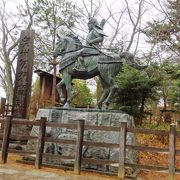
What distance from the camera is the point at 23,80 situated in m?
11.9

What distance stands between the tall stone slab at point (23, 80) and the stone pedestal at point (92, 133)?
351cm

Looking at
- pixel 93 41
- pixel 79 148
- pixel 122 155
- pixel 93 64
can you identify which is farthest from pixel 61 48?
pixel 122 155

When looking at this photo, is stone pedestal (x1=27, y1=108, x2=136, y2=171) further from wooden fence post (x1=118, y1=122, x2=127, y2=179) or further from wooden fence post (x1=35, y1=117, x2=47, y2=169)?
wooden fence post (x1=35, y1=117, x2=47, y2=169)

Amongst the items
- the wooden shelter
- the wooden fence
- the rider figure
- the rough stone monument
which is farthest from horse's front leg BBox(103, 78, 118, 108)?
the wooden shelter

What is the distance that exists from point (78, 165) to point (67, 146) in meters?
1.08

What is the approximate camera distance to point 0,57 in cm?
2734

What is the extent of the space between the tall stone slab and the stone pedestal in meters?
3.51

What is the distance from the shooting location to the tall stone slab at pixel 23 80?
38.8 ft

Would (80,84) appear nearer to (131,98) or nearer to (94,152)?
(131,98)

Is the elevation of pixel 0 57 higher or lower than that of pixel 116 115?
higher

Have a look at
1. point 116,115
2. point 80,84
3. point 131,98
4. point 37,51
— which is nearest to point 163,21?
point 131,98

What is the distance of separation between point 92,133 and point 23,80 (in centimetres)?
513

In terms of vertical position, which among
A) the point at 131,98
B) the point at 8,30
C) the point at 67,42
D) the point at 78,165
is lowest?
the point at 78,165

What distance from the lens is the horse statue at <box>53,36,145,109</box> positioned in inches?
331
